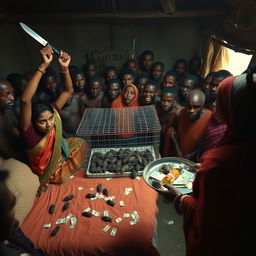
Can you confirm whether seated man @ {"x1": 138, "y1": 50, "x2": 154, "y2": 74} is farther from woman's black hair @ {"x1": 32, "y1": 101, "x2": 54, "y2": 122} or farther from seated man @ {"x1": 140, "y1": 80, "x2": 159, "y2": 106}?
woman's black hair @ {"x1": 32, "y1": 101, "x2": 54, "y2": 122}

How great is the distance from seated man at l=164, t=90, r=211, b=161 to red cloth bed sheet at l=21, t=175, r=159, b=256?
1.00 m

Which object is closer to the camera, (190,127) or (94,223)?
(94,223)

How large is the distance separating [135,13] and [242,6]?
Result: 2404 mm

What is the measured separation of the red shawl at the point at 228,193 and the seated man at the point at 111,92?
2.93 metres

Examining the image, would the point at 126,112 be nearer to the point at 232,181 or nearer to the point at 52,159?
the point at 52,159

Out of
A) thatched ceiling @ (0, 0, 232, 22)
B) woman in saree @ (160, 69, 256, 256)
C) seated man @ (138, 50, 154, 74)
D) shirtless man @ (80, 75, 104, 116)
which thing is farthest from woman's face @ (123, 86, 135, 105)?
woman in saree @ (160, 69, 256, 256)

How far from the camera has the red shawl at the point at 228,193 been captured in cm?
116

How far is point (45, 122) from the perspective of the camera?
2.57m

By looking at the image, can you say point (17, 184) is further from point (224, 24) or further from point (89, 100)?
point (224, 24)

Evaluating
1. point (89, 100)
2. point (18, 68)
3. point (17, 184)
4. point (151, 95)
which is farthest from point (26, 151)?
point (18, 68)

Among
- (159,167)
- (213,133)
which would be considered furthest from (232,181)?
(213,133)

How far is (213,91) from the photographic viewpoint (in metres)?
3.51

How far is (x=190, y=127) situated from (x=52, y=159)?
80.3 inches

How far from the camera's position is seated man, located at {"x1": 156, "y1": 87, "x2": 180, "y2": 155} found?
353cm
